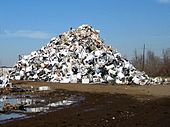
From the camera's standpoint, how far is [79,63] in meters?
42.0

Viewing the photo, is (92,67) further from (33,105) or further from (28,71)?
(33,105)

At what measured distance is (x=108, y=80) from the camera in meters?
39.4

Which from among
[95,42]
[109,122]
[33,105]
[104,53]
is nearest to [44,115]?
[109,122]

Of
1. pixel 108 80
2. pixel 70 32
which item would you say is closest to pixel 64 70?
pixel 108 80

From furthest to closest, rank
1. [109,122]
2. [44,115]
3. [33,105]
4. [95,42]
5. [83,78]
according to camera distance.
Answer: [95,42]
[83,78]
[33,105]
[44,115]
[109,122]

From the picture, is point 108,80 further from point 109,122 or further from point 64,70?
point 109,122

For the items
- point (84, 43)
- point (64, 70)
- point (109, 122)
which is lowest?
point (109, 122)

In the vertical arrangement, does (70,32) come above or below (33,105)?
above

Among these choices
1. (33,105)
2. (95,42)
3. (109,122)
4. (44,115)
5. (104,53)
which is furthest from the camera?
(95,42)

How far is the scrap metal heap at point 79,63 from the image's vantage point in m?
40.3

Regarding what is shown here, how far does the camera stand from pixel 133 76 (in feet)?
135

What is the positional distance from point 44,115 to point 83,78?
2474cm

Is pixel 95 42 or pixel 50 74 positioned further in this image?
pixel 95 42

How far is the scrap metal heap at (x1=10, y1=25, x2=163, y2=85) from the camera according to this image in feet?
132
